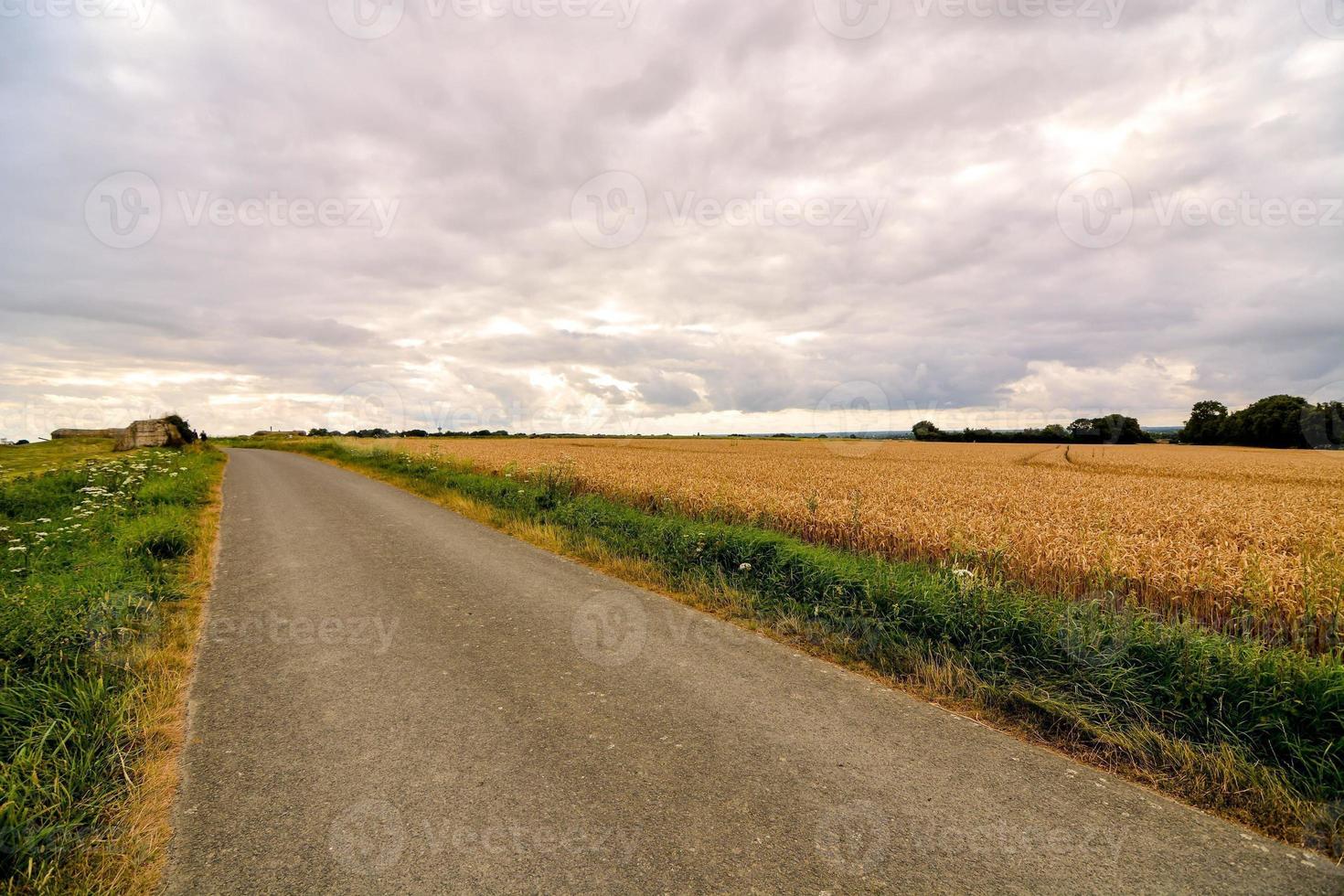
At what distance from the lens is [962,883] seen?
124 inches

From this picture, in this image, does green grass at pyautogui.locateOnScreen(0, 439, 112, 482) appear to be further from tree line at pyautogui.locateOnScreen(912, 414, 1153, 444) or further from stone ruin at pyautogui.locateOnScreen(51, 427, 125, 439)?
tree line at pyautogui.locateOnScreen(912, 414, 1153, 444)

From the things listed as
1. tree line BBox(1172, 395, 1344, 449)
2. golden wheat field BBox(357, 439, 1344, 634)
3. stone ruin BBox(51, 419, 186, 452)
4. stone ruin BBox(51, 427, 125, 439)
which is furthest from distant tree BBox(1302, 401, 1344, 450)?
stone ruin BBox(51, 427, 125, 439)

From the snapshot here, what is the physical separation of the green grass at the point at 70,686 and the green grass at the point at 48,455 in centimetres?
1151

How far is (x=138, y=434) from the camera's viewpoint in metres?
45.6

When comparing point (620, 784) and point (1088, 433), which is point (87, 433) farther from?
point (1088, 433)

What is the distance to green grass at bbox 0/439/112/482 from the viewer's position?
19.9 meters

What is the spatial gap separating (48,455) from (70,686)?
36.4m

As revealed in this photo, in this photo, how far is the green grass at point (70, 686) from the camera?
124 inches

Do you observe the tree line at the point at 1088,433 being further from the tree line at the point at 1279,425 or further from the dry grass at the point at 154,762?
the dry grass at the point at 154,762

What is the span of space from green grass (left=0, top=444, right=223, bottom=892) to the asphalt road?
46 cm

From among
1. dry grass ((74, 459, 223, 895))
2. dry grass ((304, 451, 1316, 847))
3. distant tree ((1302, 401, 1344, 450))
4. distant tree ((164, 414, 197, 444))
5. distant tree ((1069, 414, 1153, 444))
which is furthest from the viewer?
distant tree ((1069, 414, 1153, 444))

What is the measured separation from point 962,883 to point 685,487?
40.2 ft

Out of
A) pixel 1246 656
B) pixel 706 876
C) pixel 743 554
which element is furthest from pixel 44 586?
pixel 1246 656

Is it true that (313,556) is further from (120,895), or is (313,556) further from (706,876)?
(706,876)
